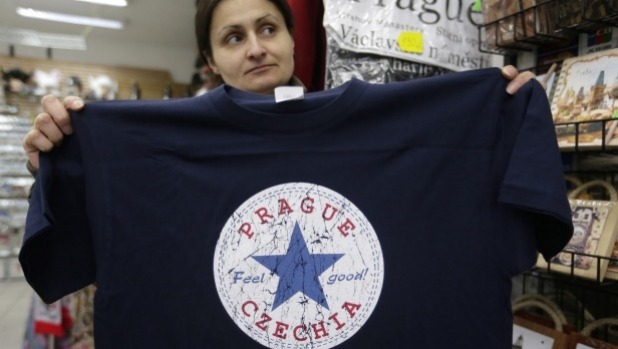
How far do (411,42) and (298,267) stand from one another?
83cm

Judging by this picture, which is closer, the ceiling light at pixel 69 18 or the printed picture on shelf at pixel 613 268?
the printed picture on shelf at pixel 613 268

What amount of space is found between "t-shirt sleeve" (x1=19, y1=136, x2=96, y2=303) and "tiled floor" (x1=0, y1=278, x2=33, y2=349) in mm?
2349

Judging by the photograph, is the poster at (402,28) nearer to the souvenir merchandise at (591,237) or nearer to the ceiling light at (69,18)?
the souvenir merchandise at (591,237)

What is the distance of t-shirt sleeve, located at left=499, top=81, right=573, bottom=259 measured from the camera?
79 centimetres

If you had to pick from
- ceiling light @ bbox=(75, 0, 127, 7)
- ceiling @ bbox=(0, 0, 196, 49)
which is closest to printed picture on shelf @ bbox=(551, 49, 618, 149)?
ceiling @ bbox=(0, 0, 196, 49)

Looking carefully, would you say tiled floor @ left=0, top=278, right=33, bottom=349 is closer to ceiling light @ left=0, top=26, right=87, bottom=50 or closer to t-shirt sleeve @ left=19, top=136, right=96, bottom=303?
t-shirt sleeve @ left=19, top=136, right=96, bottom=303

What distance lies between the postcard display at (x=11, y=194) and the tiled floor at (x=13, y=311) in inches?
8.1

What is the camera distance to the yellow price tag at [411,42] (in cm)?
135

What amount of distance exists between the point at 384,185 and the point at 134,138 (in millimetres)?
479

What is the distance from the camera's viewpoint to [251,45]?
1.09 metres

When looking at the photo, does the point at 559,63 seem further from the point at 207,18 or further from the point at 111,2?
the point at 111,2

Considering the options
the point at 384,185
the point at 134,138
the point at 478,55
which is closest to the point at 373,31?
the point at 478,55

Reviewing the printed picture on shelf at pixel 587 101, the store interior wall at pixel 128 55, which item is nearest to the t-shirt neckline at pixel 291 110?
the printed picture on shelf at pixel 587 101

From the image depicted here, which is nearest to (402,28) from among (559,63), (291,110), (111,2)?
(559,63)
